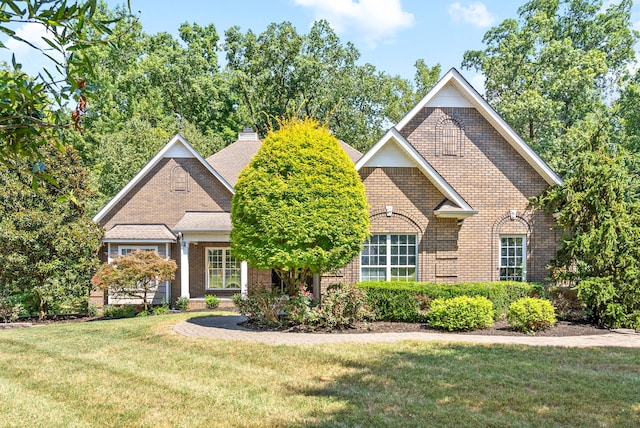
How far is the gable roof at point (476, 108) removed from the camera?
49.6ft

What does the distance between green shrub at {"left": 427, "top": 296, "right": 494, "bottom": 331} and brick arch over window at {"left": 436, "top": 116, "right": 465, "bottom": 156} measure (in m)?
5.40

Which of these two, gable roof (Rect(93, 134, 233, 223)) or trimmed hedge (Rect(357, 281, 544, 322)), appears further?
gable roof (Rect(93, 134, 233, 223))

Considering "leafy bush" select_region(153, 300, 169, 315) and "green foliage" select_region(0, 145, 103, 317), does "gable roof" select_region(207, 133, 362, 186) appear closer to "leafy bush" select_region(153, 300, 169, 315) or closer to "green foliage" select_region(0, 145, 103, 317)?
"leafy bush" select_region(153, 300, 169, 315)

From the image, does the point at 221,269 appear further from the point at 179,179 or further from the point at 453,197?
the point at 453,197

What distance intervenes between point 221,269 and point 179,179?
13.3 feet

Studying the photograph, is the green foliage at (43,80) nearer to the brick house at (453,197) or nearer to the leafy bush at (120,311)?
the brick house at (453,197)

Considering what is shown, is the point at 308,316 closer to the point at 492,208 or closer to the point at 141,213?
A: the point at 492,208

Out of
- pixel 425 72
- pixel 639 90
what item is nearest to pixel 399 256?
pixel 639 90

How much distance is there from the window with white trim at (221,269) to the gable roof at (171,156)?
2.67 metres

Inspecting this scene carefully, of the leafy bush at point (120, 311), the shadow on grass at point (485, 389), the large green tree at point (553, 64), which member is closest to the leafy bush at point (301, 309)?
the shadow on grass at point (485, 389)

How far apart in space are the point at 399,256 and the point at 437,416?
9.20 m

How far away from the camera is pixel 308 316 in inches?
456

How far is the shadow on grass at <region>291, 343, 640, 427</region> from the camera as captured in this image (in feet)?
19.0

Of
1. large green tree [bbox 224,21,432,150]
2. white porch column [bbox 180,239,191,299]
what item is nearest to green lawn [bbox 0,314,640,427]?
white porch column [bbox 180,239,191,299]
